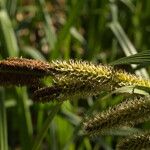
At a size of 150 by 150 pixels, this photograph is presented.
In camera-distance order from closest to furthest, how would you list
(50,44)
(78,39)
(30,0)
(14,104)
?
(14,104) < (50,44) < (78,39) < (30,0)

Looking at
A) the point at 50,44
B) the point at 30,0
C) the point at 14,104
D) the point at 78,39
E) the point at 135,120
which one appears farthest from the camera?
the point at 30,0

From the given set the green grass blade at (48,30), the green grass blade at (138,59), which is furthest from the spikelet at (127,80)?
the green grass blade at (48,30)

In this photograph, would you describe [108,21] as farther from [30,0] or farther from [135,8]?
[30,0]

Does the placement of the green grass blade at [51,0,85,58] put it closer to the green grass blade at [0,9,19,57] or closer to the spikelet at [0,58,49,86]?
the green grass blade at [0,9,19,57]

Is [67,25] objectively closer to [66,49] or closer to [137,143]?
[66,49]

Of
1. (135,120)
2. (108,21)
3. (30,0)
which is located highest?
(30,0)

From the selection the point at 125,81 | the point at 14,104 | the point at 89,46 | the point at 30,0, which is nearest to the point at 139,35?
the point at 89,46

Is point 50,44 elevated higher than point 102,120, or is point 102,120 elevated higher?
point 50,44
